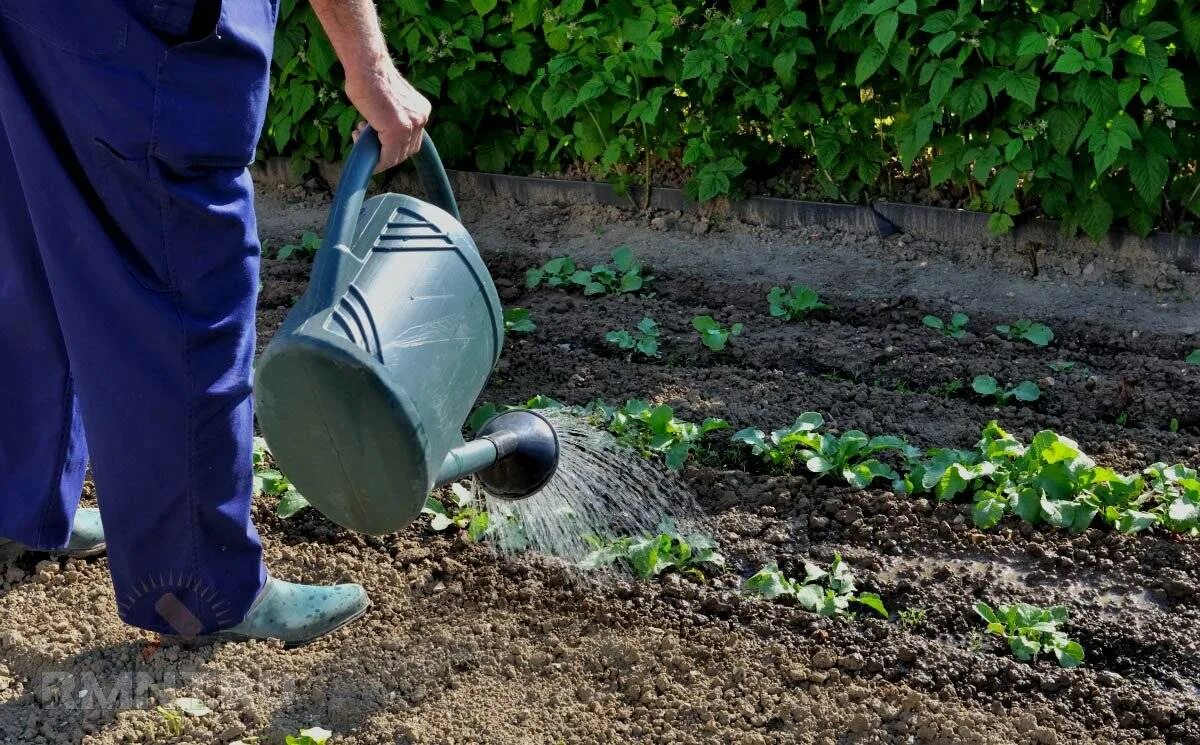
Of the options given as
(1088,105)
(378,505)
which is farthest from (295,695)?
(1088,105)

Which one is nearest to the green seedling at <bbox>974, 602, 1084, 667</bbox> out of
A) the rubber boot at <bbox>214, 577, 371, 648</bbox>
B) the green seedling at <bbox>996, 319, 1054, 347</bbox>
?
the rubber boot at <bbox>214, 577, 371, 648</bbox>

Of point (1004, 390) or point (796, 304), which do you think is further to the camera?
point (796, 304)

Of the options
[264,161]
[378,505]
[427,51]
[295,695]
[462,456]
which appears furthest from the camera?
[264,161]

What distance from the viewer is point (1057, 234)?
4273 mm

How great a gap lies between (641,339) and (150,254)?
2.04 metres

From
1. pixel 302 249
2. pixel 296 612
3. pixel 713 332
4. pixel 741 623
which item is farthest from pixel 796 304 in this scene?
pixel 296 612

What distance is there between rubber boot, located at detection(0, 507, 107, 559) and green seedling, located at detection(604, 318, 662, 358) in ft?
5.30

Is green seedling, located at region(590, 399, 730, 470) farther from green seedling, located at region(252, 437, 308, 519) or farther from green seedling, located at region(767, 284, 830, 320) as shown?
green seedling, located at region(767, 284, 830, 320)

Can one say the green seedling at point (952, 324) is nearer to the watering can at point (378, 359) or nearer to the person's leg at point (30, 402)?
the watering can at point (378, 359)

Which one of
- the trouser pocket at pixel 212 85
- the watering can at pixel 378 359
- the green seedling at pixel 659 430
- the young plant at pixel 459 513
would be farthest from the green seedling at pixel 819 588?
the trouser pocket at pixel 212 85

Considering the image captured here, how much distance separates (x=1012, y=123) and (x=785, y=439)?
1593mm

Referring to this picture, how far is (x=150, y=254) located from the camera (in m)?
2.05

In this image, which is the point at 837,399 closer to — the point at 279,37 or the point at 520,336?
the point at 520,336

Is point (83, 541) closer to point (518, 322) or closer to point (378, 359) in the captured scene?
point (378, 359)
